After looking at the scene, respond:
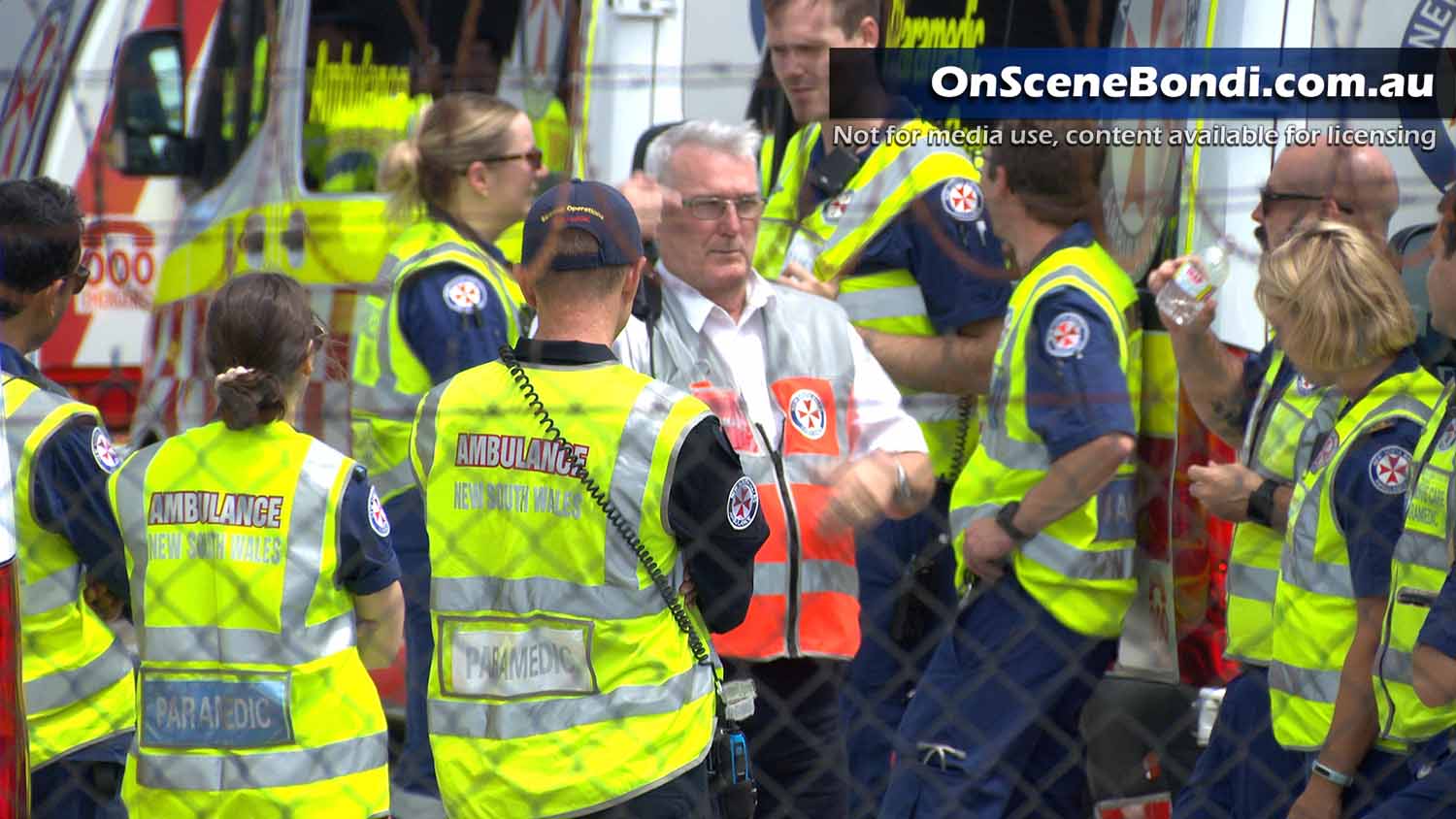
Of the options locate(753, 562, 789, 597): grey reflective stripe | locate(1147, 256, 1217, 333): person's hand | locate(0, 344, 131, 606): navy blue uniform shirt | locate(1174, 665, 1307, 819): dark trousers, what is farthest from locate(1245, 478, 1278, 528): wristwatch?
locate(0, 344, 131, 606): navy blue uniform shirt

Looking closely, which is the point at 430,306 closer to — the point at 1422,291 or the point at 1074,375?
the point at 1074,375

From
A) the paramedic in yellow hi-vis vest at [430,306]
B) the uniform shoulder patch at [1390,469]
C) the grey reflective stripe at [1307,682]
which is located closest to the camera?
the uniform shoulder patch at [1390,469]

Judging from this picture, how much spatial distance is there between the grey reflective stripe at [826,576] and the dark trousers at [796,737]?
5.5 inches

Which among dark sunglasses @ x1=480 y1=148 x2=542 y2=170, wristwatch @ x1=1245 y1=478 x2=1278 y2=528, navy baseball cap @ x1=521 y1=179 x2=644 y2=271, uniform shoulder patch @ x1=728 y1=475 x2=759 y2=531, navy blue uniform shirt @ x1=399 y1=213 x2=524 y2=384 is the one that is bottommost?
wristwatch @ x1=1245 y1=478 x2=1278 y2=528

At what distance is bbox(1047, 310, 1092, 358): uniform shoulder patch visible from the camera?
11.7ft

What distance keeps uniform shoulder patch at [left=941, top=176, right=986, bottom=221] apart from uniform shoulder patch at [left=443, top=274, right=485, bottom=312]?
1.01 meters

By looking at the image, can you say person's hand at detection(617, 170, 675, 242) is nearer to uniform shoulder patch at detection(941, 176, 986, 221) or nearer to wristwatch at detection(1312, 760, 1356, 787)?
uniform shoulder patch at detection(941, 176, 986, 221)

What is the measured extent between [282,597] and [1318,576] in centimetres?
166

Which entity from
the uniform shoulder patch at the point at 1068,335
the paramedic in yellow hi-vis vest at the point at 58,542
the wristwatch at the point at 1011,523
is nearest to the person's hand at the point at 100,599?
the paramedic in yellow hi-vis vest at the point at 58,542

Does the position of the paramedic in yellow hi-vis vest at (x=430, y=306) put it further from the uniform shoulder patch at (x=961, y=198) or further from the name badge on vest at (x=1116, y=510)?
the name badge on vest at (x=1116, y=510)

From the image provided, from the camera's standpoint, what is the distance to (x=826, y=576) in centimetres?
339

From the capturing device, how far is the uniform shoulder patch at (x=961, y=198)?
13.1 feet

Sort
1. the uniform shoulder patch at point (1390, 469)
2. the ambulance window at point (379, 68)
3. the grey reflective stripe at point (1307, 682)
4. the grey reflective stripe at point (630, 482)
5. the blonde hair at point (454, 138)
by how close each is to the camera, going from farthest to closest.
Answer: the ambulance window at point (379, 68), the blonde hair at point (454, 138), the grey reflective stripe at point (1307, 682), the uniform shoulder patch at point (1390, 469), the grey reflective stripe at point (630, 482)

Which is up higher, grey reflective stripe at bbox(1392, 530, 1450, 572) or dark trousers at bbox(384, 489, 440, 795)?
grey reflective stripe at bbox(1392, 530, 1450, 572)
